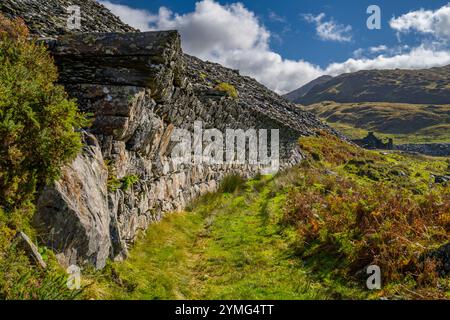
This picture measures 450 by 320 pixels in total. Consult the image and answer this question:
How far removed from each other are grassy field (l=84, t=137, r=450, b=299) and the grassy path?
0.06 feet

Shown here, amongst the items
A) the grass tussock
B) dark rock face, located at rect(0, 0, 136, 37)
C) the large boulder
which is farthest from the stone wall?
the grass tussock

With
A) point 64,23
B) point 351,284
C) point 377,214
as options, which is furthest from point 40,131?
point 64,23

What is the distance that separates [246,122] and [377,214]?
42.3 feet

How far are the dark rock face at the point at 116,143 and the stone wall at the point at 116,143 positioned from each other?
0.6 inches

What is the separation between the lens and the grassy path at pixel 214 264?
660 centimetres

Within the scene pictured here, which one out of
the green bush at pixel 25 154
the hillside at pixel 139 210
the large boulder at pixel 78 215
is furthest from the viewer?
the large boulder at pixel 78 215

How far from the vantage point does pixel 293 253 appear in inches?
360

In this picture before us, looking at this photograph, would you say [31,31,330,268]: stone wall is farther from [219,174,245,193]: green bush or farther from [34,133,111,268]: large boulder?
[219,174,245,193]: green bush

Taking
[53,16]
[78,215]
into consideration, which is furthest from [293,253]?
[53,16]

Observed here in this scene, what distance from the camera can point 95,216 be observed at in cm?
626

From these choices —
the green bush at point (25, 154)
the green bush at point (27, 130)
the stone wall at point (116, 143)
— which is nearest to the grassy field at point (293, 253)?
the stone wall at point (116, 143)

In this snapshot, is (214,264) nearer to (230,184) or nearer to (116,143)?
(116,143)

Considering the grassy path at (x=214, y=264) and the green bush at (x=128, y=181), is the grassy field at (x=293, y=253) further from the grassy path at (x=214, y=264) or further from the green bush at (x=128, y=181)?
the green bush at (x=128, y=181)
